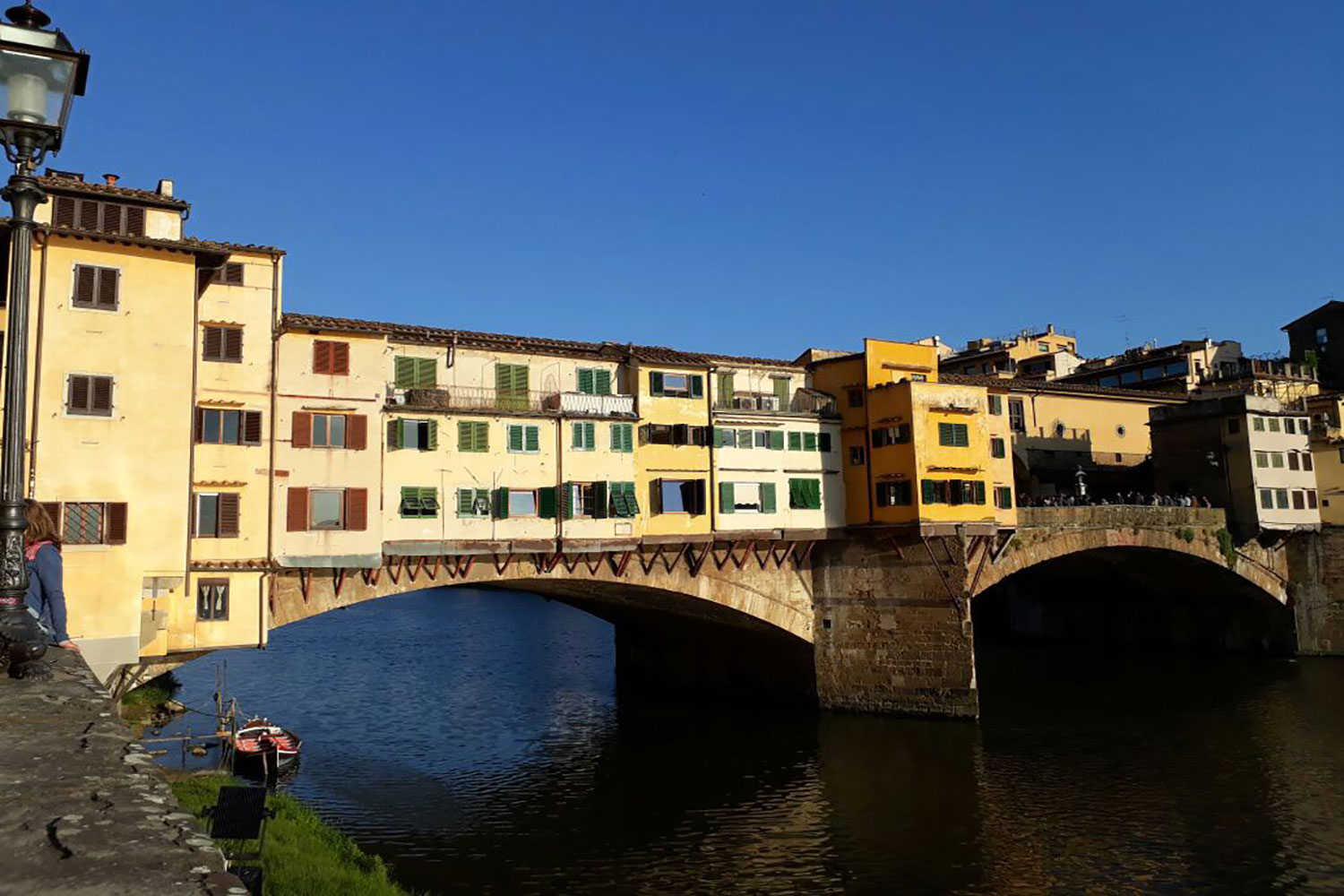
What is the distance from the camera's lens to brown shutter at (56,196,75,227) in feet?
94.4

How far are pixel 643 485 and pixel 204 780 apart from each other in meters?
20.0

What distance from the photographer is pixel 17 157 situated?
887 cm

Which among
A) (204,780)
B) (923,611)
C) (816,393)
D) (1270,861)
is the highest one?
(816,393)

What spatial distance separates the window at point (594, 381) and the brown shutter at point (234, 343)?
13.8 metres

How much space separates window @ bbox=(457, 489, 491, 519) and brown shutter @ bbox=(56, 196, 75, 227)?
15.4 meters

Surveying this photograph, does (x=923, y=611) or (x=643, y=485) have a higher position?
(x=643, y=485)

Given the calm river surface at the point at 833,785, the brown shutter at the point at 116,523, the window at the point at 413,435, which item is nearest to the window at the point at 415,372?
the window at the point at 413,435

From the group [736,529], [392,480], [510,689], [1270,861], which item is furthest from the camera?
[510,689]

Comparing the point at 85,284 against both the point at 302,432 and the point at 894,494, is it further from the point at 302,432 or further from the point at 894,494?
the point at 894,494

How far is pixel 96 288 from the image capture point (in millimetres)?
27125

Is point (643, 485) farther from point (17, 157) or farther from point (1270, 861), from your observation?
point (17, 157)

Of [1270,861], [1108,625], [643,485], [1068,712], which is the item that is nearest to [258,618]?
[643,485]

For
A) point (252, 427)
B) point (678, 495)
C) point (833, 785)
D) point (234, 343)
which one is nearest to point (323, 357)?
point (234, 343)

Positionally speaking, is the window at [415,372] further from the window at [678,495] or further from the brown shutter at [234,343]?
the window at [678,495]
